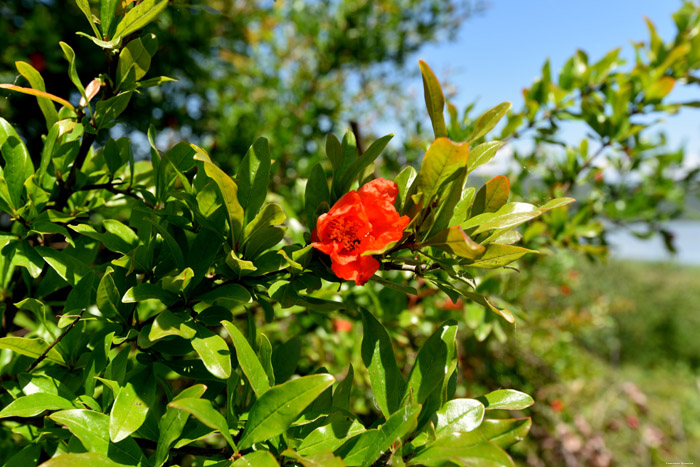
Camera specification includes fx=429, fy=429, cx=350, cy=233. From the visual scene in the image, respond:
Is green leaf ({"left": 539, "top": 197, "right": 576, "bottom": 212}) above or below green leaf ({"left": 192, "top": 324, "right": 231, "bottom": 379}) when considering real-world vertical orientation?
above

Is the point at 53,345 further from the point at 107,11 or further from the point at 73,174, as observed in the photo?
the point at 107,11

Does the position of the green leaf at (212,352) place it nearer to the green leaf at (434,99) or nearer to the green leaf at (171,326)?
the green leaf at (171,326)

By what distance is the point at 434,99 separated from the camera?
0.47 metres

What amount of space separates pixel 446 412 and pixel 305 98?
6.68 feet

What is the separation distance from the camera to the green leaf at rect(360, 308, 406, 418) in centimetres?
50

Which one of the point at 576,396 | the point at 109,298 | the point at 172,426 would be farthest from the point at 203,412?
the point at 576,396

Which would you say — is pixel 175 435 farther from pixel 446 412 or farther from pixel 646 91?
pixel 646 91

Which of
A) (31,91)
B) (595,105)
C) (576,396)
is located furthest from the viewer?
(576,396)

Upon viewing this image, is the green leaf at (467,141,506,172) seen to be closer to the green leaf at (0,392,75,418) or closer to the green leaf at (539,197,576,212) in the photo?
the green leaf at (539,197,576,212)

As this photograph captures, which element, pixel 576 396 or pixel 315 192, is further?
pixel 576 396

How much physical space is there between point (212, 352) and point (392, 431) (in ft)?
0.66

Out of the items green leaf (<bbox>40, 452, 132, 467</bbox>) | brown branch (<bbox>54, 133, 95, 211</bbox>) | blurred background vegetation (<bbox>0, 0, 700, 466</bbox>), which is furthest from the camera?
blurred background vegetation (<bbox>0, 0, 700, 466</bbox>)

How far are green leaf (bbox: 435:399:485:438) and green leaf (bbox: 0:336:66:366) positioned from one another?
476 millimetres

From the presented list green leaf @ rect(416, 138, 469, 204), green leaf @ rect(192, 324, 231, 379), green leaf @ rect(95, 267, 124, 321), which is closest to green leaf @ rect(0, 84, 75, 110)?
green leaf @ rect(95, 267, 124, 321)
